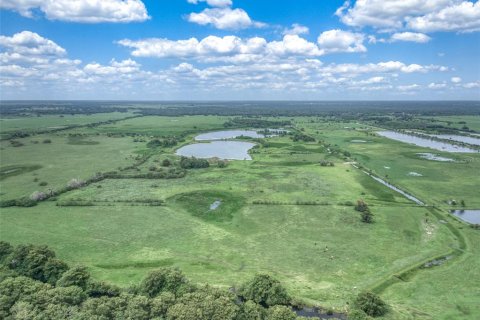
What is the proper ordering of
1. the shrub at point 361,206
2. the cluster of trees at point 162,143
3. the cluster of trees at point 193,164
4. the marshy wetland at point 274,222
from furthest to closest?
the cluster of trees at point 162,143, the cluster of trees at point 193,164, the shrub at point 361,206, the marshy wetland at point 274,222

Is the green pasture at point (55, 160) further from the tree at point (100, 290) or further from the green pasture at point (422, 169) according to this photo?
the green pasture at point (422, 169)

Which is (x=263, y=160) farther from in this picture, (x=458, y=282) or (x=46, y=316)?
(x=46, y=316)

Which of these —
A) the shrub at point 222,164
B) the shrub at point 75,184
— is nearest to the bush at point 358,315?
the shrub at point 75,184

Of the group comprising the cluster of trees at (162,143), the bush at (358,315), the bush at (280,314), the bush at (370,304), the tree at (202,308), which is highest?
the cluster of trees at (162,143)

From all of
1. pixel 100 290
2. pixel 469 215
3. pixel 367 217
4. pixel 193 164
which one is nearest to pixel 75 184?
pixel 193 164

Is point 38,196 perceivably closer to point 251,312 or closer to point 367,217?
point 251,312

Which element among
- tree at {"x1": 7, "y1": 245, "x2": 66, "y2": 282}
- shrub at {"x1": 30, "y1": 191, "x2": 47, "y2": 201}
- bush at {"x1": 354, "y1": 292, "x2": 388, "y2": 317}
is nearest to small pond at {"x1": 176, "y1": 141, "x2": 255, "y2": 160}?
shrub at {"x1": 30, "y1": 191, "x2": 47, "y2": 201}
